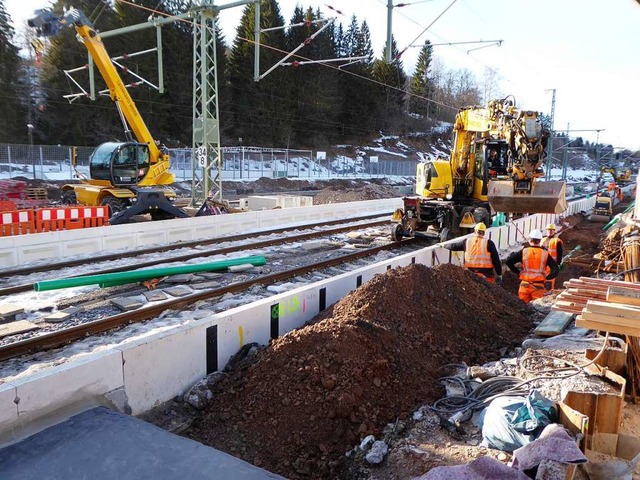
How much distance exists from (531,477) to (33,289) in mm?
8440

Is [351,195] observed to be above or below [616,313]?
below

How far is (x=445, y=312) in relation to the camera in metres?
6.77

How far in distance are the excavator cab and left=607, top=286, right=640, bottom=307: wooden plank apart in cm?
1552

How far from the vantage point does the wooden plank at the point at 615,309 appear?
14.3 feet

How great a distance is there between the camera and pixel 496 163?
14.2m

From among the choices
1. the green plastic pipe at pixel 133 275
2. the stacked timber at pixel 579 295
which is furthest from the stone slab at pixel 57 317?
the stacked timber at pixel 579 295

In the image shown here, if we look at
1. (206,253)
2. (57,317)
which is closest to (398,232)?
(206,253)

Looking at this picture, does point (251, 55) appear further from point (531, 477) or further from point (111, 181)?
point (531, 477)

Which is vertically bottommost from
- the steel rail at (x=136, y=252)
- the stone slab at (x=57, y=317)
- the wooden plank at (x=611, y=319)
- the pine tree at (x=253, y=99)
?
the stone slab at (x=57, y=317)

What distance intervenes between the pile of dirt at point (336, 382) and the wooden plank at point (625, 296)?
166cm

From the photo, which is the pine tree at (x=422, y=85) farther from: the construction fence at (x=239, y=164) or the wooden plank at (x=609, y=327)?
the wooden plank at (x=609, y=327)

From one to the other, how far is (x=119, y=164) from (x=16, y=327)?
36.2 feet

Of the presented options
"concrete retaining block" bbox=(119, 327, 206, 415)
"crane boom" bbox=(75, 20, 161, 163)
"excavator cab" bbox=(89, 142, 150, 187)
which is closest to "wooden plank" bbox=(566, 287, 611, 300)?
"concrete retaining block" bbox=(119, 327, 206, 415)

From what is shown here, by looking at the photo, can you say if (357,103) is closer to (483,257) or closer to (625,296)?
(483,257)
